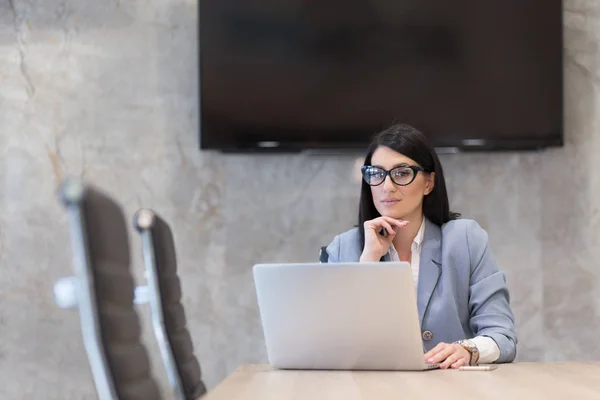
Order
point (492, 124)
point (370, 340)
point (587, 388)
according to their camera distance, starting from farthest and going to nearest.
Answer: point (492, 124) → point (370, 340) → point (587, 388)

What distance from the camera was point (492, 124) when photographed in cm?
378

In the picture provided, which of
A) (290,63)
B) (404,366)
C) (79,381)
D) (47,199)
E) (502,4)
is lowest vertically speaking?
(79,381)

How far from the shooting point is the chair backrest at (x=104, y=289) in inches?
48.0

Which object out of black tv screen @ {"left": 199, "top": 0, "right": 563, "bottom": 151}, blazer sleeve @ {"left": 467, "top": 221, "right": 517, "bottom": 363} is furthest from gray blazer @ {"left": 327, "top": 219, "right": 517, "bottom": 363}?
black tv screen @ {"left": 199, "top": 0, "right": 563, "bottom": 151}

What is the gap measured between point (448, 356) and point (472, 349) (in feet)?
0.38

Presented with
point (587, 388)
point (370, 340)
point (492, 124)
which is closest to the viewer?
point (587, 388)

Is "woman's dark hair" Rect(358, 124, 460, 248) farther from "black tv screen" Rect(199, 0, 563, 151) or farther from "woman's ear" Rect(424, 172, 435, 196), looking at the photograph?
"black tv screen" Rect(199, 0, 563, 151)

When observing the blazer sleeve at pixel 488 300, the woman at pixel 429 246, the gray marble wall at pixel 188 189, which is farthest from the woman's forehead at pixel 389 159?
the gray marble wall at pixel 188 189

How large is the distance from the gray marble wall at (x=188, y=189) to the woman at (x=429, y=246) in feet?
3.89

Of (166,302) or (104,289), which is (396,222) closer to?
(166,302)

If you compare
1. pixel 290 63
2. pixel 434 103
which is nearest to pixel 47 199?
pixel 290 63

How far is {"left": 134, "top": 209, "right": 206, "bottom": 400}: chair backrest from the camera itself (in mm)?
1856

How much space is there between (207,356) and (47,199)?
43.9 inches

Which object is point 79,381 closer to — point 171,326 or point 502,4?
point 171,326
